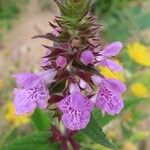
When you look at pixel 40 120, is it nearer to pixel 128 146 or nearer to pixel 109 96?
pixel 109 96

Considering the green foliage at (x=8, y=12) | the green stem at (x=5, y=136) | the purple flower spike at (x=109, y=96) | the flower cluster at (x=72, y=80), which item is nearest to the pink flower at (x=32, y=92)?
the flower cluster at (x=72, y=80)

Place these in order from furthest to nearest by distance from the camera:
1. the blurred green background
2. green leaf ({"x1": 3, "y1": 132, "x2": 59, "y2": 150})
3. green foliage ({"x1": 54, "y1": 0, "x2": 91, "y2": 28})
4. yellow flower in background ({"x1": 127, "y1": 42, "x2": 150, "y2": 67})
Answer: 1. yellow flower in background ({"x1": 127, "y1": 42, "x2": 150, "y2": 67})
2. the blurred green background
3. green leaf ({"x1": 3, "y1": 132, "x2": 59, "y2": 150})
4. green foliage ({"x1": 54, "y1": 0, "x2": 91, "y2": 28})

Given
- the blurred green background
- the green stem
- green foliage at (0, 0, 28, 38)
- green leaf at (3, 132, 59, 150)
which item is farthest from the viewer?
green foliage at (0, 0, 28, 38)

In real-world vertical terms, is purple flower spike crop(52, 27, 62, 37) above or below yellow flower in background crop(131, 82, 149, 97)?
above

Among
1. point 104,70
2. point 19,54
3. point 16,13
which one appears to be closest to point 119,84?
point 104,70

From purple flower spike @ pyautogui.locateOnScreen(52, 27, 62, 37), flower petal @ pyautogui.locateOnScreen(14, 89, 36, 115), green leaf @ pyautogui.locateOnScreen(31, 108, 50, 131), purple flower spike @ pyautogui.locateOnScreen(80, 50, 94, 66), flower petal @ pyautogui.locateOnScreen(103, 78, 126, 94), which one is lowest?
flower petal @ pyautogui.locateOnScreen(103, 78, 126, 94)

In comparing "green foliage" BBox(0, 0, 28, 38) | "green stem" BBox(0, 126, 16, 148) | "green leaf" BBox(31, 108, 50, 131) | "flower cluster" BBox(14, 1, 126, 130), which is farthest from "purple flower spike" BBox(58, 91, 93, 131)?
"green foliage" BBox(0, 0, 28, 38)

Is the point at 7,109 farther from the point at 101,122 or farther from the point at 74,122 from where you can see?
the point at 74,122

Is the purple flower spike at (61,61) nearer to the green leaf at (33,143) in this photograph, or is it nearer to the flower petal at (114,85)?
the flower petal at (114,85)

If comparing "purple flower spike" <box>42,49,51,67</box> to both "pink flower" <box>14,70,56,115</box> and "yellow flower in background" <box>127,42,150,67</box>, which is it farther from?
"yellow flower in background" <box>127,42,150,67</box>
